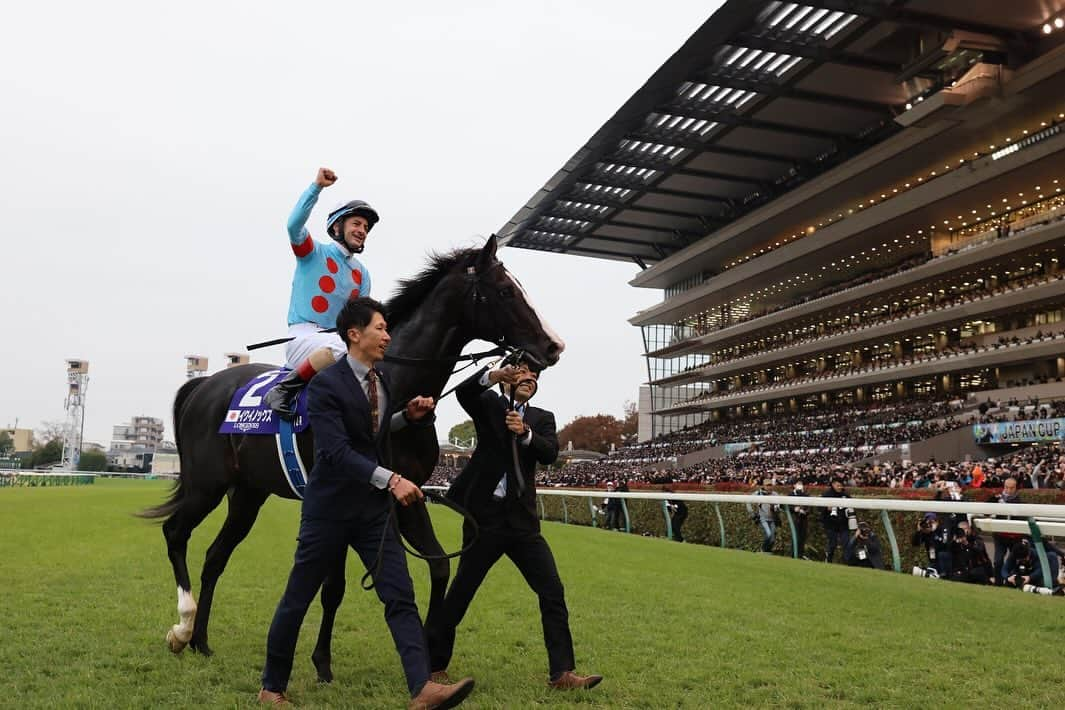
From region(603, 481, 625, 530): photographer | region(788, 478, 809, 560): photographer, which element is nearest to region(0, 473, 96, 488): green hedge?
region(603, 481, 625, 530): photographer

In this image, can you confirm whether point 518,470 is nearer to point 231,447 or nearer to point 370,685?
point 370,685

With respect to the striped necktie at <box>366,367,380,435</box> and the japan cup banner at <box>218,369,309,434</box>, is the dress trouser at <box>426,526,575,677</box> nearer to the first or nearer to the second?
the striped necktie at <box>366,367,380,435</box>

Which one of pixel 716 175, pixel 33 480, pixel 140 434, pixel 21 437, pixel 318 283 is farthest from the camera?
pixel 140 434

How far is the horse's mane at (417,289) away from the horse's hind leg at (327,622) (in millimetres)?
1193

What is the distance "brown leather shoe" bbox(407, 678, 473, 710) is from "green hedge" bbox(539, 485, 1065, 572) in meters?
8.09

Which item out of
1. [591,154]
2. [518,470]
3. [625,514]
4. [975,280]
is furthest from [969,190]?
[518,470]

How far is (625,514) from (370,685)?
13250mm

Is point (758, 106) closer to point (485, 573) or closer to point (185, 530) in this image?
point (185, 530)

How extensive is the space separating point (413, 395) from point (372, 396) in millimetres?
597

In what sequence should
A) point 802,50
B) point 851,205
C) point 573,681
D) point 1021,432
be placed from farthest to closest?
point 851,205 → point 802,50 → point 1021,432 → point 573,681

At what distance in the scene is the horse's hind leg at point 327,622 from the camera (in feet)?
12.8

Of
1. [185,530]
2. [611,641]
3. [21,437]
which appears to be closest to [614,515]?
[611,641]

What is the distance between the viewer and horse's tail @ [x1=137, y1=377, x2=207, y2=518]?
5.24m

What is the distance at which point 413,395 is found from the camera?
392cm
